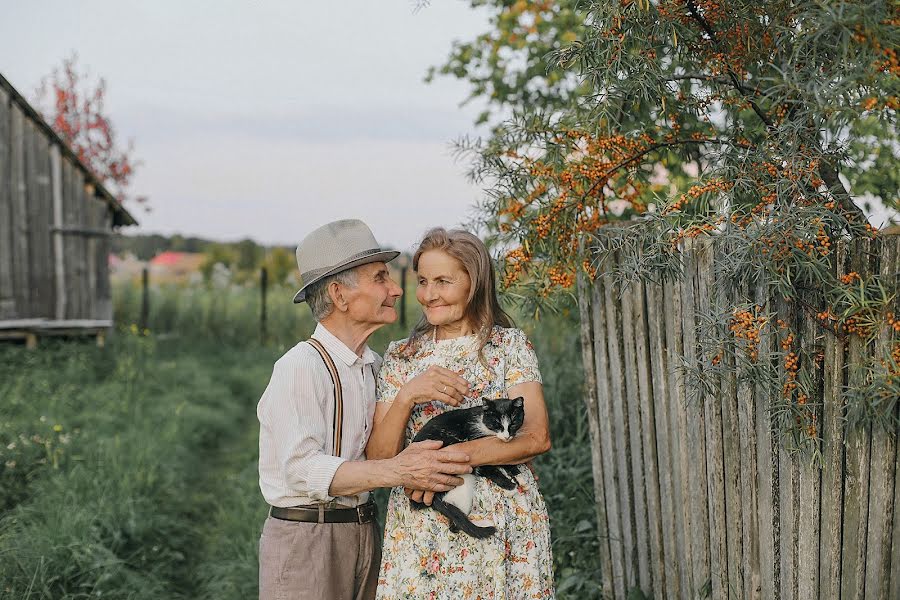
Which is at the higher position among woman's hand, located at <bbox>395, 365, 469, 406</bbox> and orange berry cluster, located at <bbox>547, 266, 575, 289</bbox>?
orange berry cluster, located at <bbox>547, 266, 575, 289</bbox>

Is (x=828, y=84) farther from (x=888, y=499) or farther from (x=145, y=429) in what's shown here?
(x=145, y=429)

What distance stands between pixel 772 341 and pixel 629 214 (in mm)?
2380

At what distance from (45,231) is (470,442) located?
1262cm

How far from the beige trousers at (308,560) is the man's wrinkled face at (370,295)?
74 cm

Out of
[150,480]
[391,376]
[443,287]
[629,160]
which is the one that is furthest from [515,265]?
[150,480]

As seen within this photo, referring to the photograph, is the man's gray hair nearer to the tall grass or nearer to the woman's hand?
the woman's hand

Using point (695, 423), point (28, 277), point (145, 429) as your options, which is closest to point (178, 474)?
point (145, 429)

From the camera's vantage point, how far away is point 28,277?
43.4 ft

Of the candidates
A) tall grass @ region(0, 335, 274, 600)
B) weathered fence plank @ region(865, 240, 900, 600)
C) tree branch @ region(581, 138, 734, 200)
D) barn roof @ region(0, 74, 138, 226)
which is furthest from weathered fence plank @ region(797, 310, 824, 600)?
barn roof @ region(0, 74, 138, 226)

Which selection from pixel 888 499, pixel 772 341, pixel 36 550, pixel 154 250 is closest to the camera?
pixel 888 499

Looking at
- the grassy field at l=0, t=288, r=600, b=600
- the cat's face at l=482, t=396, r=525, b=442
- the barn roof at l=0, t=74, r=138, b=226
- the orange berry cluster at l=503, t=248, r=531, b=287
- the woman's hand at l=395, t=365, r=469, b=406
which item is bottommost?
the grassy field at l=0, t=288, r=600, b=600

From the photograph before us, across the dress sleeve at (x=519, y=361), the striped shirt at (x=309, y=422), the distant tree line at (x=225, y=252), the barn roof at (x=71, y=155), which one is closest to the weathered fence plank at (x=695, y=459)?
the dress sleeve at (x=519, y=361)

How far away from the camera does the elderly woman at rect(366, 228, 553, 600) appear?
282cm

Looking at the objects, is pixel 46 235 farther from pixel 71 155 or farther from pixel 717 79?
pixel 717 79
